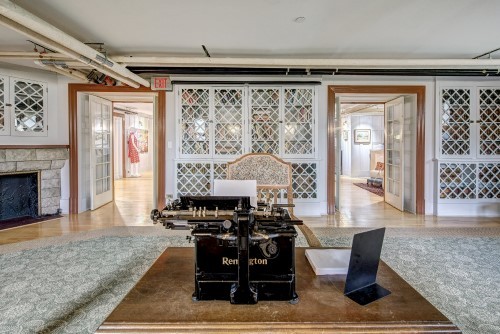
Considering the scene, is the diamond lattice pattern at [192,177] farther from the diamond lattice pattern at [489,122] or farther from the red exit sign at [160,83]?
the diamond lattice pattern at [489,122]

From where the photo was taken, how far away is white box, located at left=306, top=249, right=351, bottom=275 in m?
1.26

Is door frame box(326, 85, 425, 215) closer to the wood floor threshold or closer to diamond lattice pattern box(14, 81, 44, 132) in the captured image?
the wood floor threshold

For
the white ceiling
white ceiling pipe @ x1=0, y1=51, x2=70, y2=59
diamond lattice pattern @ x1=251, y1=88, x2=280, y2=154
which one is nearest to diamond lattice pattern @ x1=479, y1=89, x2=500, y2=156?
the white ceiling

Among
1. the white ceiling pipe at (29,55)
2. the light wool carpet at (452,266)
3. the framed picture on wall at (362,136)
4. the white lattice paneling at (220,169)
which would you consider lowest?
the light wool carpet at (452,266)

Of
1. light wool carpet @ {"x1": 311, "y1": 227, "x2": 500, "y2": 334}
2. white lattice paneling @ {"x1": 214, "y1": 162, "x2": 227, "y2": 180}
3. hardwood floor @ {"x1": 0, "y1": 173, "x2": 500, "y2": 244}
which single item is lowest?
light wool carpet @ {"x1": 311, "y1": 227, "x2": 500, "y2": 334}

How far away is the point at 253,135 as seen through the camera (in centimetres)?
508

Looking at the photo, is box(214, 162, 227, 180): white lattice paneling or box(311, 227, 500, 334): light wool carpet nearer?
box(311, 227, 500, 334): light wool carpet

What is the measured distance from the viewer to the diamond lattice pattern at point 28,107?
464 cm

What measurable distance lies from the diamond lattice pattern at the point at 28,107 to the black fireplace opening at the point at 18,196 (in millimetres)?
741

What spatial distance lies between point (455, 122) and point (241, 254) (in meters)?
5.36

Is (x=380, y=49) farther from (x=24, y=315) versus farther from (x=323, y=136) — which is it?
(x=24, y=315)

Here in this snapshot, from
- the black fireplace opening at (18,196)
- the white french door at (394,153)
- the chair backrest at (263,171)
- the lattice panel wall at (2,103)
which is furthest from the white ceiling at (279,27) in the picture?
the black fireplace opening at (18,196)

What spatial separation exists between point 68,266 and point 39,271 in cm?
22

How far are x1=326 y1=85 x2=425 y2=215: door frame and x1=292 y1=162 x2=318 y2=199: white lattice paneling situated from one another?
0.26m
